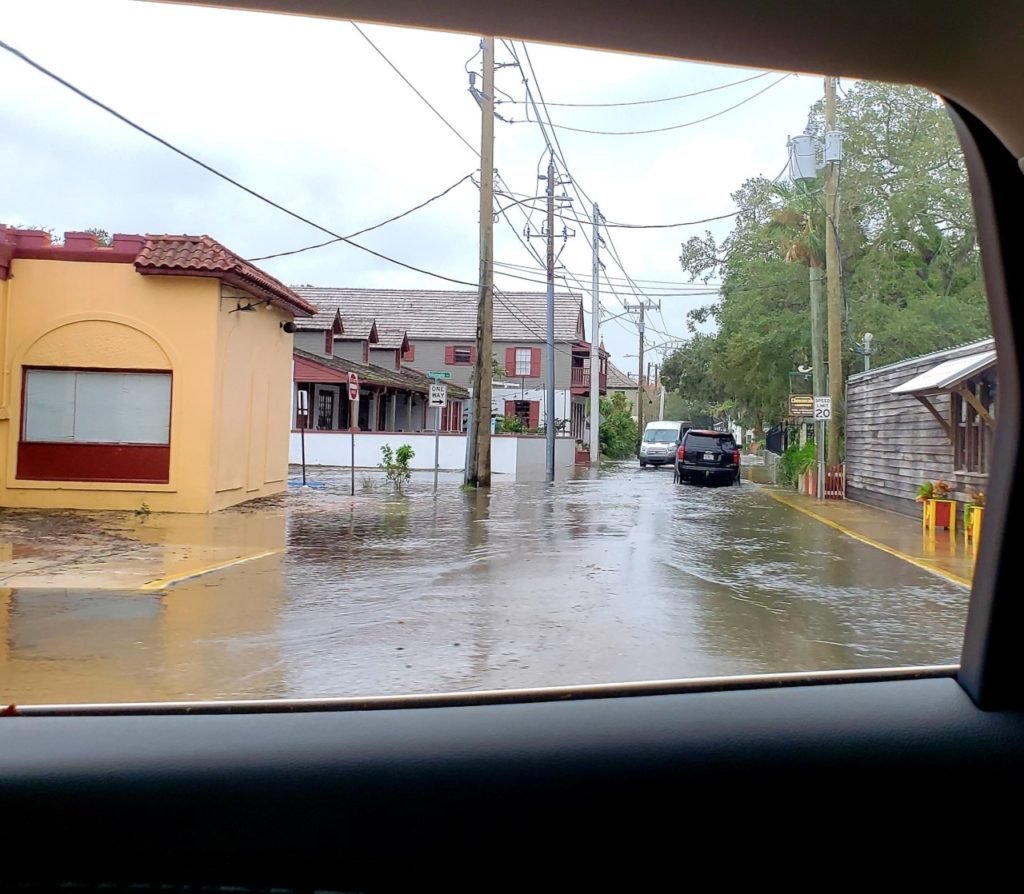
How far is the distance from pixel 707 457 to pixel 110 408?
51.9 feet

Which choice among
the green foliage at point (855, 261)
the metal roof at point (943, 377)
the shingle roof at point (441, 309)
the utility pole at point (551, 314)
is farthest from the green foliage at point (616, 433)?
the metal roof at point (943, 377)

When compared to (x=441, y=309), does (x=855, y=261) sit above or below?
above

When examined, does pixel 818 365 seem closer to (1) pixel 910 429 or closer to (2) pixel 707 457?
(2) pixel 707 457

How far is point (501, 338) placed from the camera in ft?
120

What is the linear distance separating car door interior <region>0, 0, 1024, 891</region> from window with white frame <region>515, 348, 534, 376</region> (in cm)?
3648

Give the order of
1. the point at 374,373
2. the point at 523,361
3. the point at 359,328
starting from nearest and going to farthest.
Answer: the point at 359,328 → the point at 374,373 → the point at 523,361

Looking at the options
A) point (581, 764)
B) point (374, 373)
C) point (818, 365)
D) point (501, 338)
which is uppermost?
point (501, 338)

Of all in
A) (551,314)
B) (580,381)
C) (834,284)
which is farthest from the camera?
(580,381)

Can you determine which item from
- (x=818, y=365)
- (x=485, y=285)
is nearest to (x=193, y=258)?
(x=485, y=285)

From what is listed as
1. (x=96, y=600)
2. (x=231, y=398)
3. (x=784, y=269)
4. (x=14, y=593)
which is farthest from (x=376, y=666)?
(x=784, y=269)

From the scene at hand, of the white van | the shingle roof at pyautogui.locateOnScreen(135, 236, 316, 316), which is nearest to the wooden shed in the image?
the shingle roof at pyautogui.locateOnScreen(135, 236, 316, 316)

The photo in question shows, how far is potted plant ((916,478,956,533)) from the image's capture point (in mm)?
14422

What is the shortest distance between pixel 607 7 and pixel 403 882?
7.17 feet

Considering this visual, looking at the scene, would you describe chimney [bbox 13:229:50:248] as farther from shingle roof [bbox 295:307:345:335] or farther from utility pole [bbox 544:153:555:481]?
utility pole [bbox 544:153:555:481]
